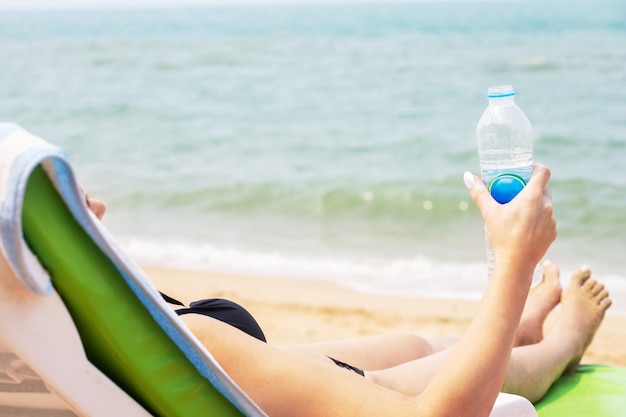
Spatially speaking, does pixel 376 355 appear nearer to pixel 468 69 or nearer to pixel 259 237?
pixel 259 237

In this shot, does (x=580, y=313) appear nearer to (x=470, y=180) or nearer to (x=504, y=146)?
(x=504, y=146)

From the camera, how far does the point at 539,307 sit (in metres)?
3.70

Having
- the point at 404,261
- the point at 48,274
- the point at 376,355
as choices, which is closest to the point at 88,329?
the point at 48,274

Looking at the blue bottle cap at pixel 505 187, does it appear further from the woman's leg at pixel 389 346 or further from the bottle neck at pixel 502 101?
the woman's leg at pixel 389 346

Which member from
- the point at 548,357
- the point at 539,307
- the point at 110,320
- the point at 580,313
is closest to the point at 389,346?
the point at 548,357

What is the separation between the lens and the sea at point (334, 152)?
7.34 m

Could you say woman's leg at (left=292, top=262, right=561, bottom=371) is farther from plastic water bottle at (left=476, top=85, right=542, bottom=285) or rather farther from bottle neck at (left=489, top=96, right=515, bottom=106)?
bottle neck at (left=489, top=96, right=515, bottom=106)

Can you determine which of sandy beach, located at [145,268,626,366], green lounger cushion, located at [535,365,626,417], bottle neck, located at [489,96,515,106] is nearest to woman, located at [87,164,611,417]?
bottle neck, located at [489,96,515,106]

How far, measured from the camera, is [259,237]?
26.2 ft

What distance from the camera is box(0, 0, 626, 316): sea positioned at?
734cm

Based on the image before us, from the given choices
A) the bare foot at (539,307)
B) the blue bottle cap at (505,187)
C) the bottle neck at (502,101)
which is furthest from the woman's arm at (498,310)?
the bare foot at (539,307)

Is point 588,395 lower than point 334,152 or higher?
higher

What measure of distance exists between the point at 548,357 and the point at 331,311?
269 centimetres

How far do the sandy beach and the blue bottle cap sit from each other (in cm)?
319
